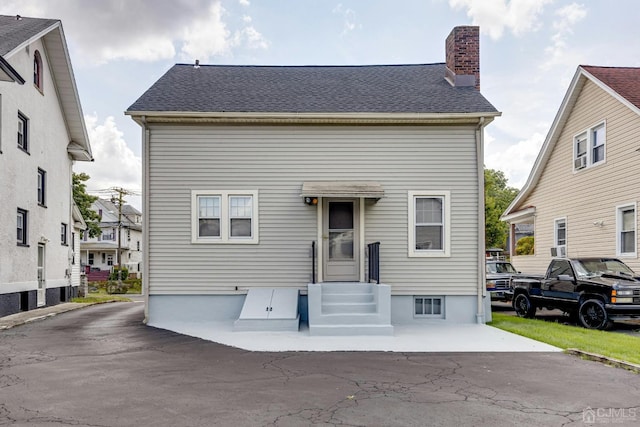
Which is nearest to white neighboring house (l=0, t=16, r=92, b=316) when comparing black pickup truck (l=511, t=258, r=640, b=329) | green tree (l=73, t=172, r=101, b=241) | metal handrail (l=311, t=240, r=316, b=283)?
metal handrail (l=311, t=240, r=316, b=283)

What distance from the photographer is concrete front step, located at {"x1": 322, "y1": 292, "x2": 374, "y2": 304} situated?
10461 millimetres

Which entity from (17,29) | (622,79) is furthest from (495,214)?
(17,29)

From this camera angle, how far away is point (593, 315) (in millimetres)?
10828

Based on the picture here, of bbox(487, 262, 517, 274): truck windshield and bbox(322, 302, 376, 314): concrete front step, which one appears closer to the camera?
bbox(322, 302, 376, 314): concrete front step

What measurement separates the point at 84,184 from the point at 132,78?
19530 millimetres

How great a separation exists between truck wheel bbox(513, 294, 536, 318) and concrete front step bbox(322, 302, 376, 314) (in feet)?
17.7

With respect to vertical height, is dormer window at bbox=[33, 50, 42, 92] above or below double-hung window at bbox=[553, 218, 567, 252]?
above

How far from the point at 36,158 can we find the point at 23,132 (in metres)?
A: 1.03

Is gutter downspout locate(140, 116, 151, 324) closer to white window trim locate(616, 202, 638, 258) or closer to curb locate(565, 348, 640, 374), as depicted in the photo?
curb locate(565, 348, 640, 374)

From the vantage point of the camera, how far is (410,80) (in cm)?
1343

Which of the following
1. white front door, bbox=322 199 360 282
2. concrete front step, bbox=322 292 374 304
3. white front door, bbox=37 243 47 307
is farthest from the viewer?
white front door, bbox=37 243 47 307

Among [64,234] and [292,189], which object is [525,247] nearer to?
[292,189]

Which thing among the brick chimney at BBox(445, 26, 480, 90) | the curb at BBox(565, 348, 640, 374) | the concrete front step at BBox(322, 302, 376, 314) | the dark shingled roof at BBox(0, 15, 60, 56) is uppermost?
the dark shingled roof at BBox(0, 15, 60, 56)

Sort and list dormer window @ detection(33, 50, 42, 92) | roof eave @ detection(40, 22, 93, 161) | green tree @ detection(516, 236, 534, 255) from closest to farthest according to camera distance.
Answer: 1. dormer window @ detection(33, 50, 42, 92)
2. roof eave @ detection(40, 22, 93, 161)
3. green tree @ detection(516, 236, 534, 255)
